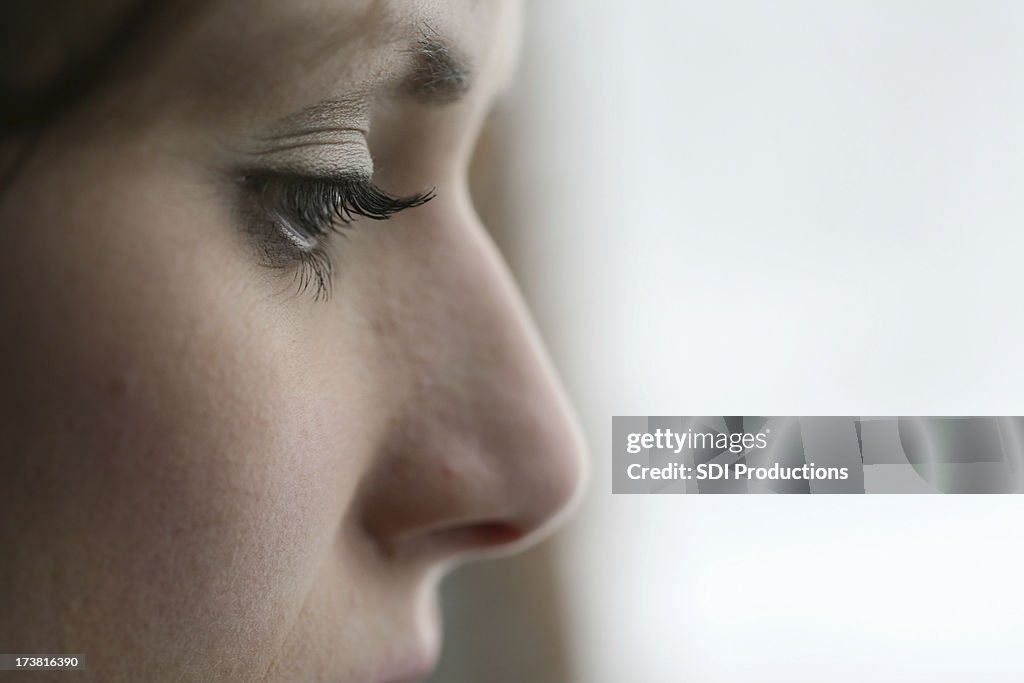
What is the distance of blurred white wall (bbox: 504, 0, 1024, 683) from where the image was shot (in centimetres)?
70

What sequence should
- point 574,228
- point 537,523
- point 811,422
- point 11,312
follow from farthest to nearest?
point 574,228
point 811,422
point 537,523
point 11,312

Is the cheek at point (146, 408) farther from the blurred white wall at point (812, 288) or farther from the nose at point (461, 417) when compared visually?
the blurred white wall at point (812, 288)

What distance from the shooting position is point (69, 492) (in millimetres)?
263

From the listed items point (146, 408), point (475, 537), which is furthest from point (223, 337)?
point (475, 537)

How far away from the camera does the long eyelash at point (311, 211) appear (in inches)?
11.5

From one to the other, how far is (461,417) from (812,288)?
0.44 metres

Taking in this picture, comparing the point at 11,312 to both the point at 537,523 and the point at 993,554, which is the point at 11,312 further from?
the point at 993,554

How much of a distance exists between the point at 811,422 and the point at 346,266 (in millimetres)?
408

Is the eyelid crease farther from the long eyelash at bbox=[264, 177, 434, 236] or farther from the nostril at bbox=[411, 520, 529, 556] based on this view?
the nostril at bbox=[411, 520, 529, 556]

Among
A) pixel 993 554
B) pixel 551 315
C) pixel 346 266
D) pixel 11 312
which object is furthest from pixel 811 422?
pixel 11 312

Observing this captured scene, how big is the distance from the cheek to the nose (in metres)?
0.06
